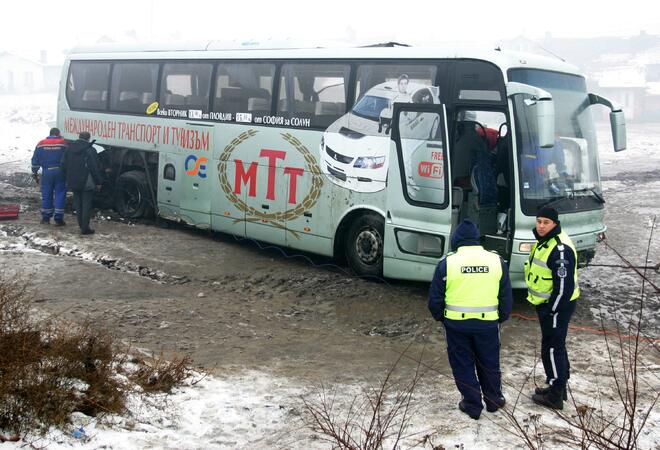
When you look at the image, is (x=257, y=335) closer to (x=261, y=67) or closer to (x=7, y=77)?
(x=261, y=67)

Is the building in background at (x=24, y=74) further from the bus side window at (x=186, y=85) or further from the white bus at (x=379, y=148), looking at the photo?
the white bus at (x=379, y=148)

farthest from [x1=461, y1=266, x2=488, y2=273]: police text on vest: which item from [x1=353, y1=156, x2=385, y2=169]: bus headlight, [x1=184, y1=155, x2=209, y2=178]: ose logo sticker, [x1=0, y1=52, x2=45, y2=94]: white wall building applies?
[x1=0, y1=52, x2=45, y2=94]: white wall building

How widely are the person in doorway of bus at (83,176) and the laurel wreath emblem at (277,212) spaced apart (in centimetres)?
242

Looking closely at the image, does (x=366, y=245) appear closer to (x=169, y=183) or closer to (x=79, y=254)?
(x=79, y=254)

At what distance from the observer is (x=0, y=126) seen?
39.6 m

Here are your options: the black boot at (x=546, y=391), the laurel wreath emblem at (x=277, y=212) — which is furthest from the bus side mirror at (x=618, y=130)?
the black boot at (x=546, y=391)

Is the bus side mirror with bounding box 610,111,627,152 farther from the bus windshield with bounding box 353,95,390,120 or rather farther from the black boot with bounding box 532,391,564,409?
the black boot with bounding box 532,391,564,409

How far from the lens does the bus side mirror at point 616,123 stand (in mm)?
9852

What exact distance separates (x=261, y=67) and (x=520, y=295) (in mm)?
5187

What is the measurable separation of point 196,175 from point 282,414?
296 inches

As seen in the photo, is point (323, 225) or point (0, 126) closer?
point (323, 225)

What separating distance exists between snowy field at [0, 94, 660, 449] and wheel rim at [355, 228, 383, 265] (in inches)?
107

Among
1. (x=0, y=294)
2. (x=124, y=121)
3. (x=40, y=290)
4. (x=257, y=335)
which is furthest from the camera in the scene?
(x=124, y=121)

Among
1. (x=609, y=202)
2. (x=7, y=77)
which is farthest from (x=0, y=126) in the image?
(x=7, y=77)
